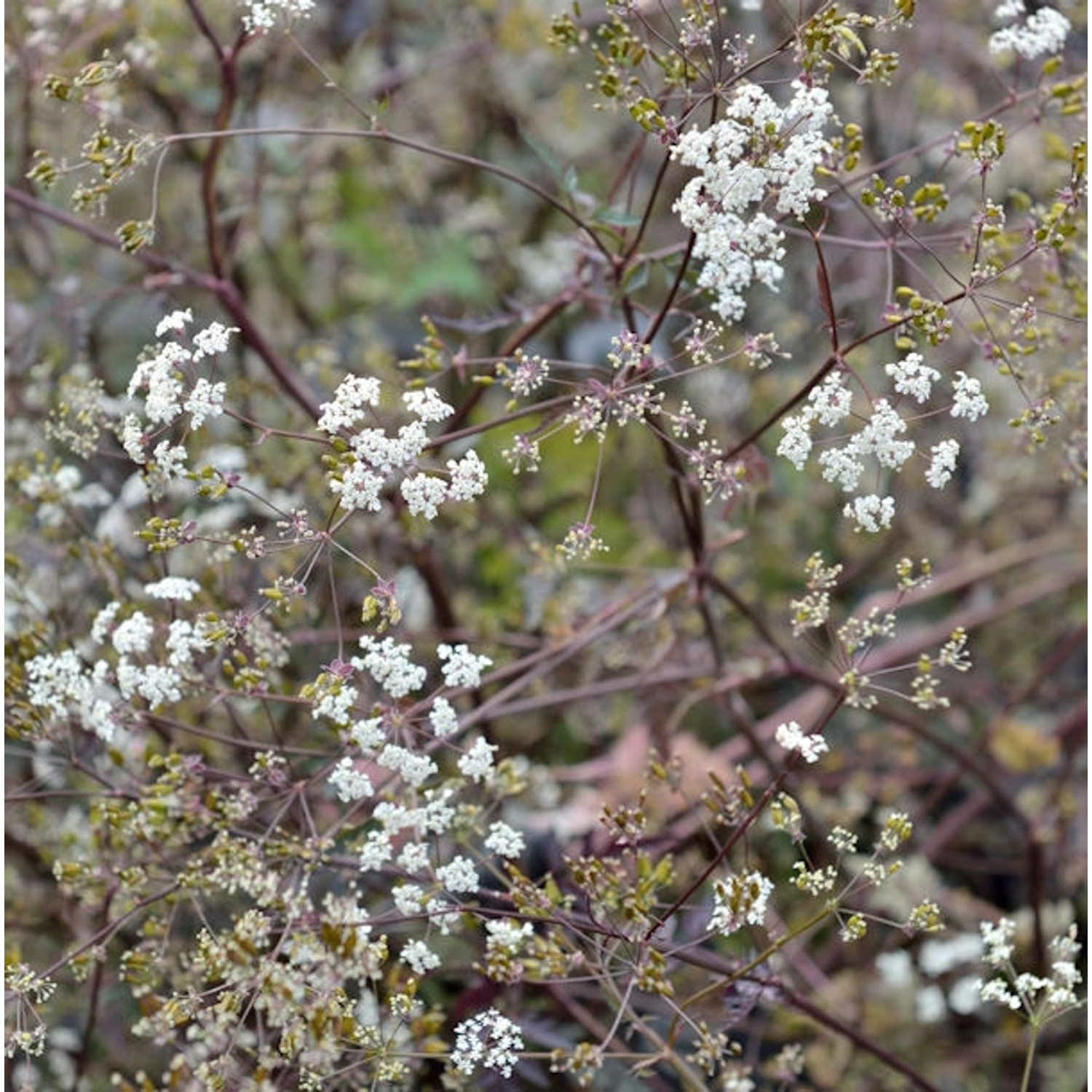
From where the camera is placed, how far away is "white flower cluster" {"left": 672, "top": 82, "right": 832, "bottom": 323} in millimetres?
913


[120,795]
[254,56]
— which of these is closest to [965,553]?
[254,56]

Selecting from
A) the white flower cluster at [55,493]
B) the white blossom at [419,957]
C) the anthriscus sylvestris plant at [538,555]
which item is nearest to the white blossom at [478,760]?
the anthriscus sylvestris plant at [538,555]

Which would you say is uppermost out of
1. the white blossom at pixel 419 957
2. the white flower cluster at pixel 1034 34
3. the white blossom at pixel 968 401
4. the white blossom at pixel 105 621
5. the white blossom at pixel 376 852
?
the white flower cluster at pixel 1034 34

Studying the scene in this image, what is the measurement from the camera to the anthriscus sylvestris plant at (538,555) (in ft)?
3.14

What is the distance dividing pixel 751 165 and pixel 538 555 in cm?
67

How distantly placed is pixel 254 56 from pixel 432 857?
3.78 ft

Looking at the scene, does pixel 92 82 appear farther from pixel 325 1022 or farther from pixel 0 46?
pixel 325 1022

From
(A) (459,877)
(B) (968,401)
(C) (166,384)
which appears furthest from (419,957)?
(B) (968,401)

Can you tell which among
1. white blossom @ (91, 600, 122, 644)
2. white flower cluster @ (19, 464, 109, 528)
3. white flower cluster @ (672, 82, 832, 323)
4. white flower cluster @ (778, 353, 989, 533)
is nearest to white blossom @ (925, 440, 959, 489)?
white flower cluster @ (778, 353, 989, 533)

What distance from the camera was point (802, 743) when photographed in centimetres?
92

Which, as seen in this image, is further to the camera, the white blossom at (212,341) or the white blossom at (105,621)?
the white blossom at (105,621)

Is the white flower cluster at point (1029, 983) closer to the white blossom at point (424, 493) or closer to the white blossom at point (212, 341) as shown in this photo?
the white blossom at point (424, 493)

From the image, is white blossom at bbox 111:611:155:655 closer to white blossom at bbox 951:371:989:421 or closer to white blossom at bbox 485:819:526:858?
white blossom at bbox 485:819:526:858

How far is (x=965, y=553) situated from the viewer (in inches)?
83.0
